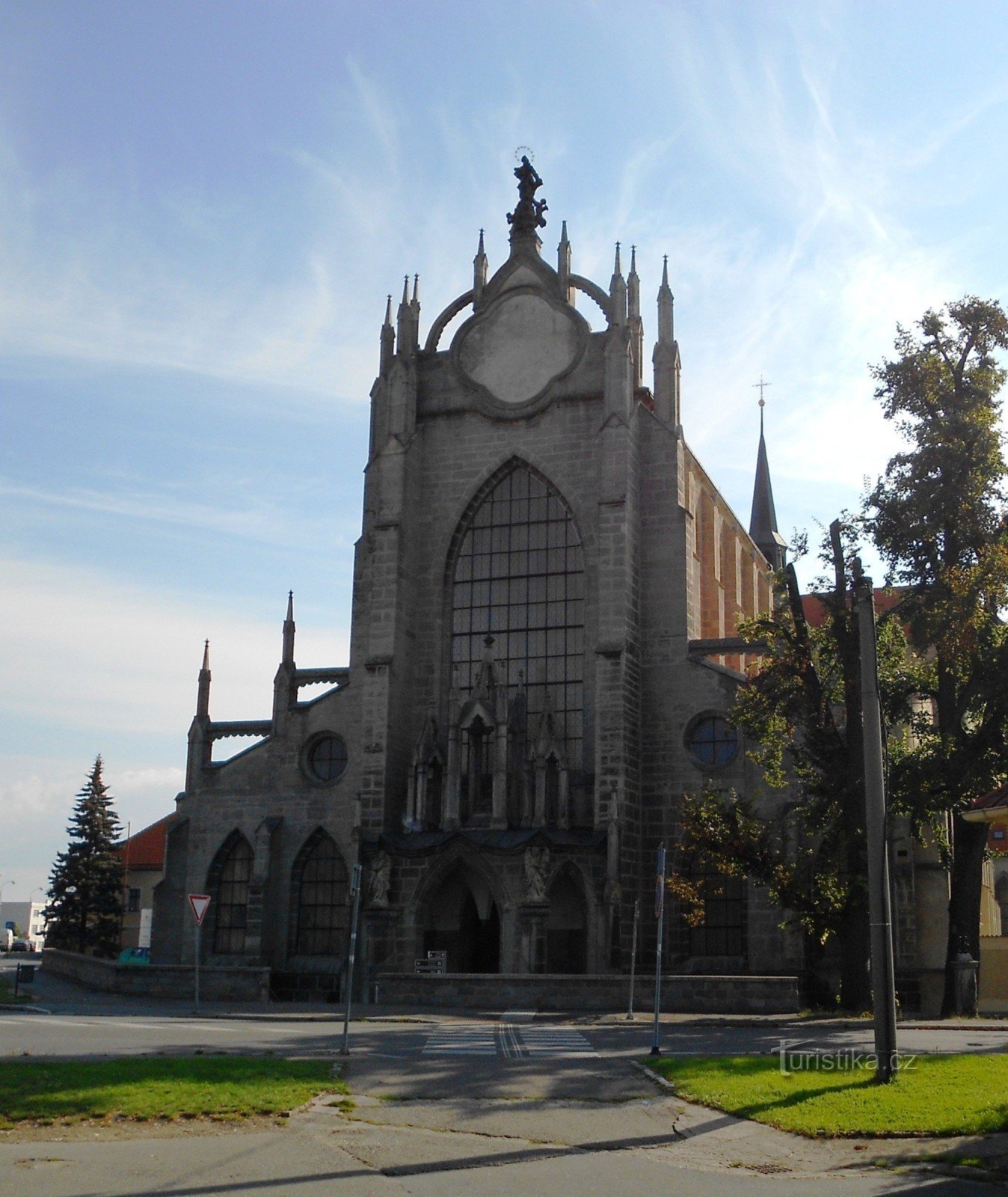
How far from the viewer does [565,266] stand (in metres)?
39.0

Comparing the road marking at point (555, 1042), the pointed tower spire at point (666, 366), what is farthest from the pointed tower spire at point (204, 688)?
the road marking at point (555, 1042)

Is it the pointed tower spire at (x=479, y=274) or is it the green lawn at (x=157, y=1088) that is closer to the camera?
the green lawn at (x=157, y=1088)

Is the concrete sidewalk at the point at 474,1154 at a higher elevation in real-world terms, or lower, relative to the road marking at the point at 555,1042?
lower

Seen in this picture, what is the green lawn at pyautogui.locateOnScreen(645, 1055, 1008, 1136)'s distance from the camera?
1102 cm

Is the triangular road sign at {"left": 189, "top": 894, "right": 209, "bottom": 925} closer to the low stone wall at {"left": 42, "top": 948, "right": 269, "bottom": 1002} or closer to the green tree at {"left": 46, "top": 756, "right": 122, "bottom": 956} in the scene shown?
the low stone wall at {"left": 42, "top": 948, "right": 269, "bottom": 1002}

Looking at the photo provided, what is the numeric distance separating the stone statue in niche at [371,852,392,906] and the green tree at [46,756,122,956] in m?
21.5

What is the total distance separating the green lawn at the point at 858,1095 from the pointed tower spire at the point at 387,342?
2755 centimetres

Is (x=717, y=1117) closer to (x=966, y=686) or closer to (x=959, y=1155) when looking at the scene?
(x=959, y=1155)

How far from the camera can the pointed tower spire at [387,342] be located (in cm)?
3956

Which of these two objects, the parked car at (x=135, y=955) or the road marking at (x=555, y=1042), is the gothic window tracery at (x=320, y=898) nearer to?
the parked car at (x=135, y=955)

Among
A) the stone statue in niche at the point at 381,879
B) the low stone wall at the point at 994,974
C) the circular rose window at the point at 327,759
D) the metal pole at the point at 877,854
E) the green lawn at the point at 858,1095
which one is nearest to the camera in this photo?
the green lawn at the point at 858,1095

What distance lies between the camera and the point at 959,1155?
32.7 feet

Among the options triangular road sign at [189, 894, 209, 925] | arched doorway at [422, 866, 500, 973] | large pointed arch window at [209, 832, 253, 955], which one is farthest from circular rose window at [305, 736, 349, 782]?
triangular road sign at [189, 894, 209, 925]

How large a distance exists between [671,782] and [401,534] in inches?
381
